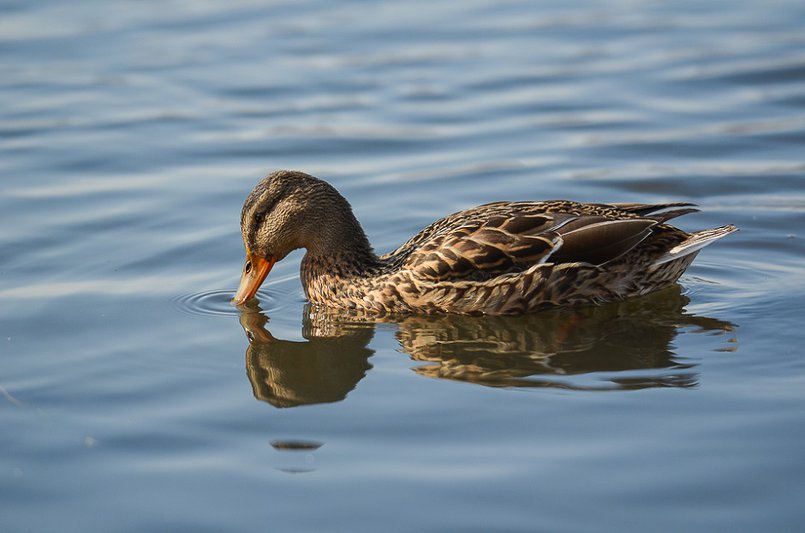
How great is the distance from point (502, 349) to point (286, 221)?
191 cm

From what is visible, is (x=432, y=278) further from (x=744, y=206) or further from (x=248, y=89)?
(x=248, y=89)

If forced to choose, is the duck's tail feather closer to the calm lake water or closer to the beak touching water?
the calm lake water

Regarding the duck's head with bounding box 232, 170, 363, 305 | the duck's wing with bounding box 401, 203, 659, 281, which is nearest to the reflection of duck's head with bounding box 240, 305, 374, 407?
the duck's head with bounding box 232, 170, 363, 305

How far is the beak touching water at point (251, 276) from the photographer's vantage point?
859cm

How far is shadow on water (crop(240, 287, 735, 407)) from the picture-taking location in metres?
7.00

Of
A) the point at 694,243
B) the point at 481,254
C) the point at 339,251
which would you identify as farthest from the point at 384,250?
the point at 694,243

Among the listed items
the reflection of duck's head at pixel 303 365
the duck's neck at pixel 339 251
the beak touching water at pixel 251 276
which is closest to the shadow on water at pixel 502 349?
the reflection of duck's head at pixel 303 365

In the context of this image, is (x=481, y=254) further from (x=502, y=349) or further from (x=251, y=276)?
(x=251, y=276)

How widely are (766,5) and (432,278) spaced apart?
31.7 ft

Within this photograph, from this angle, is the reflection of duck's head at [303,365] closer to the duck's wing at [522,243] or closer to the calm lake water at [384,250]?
the calm lake water at [384,250]

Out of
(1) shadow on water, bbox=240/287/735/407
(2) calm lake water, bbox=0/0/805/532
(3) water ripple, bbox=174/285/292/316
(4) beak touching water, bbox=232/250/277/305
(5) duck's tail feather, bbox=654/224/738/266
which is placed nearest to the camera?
(2) calm lake water, bbox=0/0/805/532

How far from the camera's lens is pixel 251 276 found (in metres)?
8.64

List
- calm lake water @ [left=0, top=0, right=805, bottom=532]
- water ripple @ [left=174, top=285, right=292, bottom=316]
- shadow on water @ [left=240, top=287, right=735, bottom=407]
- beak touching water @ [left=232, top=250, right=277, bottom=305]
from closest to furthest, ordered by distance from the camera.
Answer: calm lake water @ [left=0, top=0, right=805, bottom=532] → shadow on water @ [left=240, top=287, right=735, bottom=407] → water ripple @ [left=174, top=285, right=292, bottom=316] → beak touching water @ [left=232, top=250, right=277, bottom=305]

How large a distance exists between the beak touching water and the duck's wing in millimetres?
1152
